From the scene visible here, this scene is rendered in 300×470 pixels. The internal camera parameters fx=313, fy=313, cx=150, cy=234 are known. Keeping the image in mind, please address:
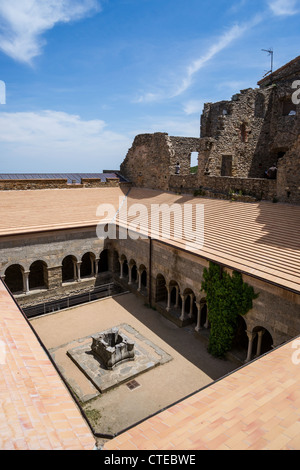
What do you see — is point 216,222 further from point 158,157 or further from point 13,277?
point 13,277

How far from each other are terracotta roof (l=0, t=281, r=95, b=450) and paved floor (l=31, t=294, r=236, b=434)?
335 centimetres

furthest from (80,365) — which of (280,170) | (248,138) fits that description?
(248,138)

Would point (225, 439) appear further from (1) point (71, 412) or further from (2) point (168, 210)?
(2) point (168, 210)

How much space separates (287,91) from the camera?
20.1 m

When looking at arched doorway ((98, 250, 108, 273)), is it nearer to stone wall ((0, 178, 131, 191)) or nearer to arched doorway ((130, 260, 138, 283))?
arched doorway ((130, 260, 138, 283))

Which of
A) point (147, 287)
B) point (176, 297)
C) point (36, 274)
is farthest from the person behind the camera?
point (36, 274)

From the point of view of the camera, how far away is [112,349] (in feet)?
34.1

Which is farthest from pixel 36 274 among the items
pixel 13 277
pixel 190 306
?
pixel 190 306

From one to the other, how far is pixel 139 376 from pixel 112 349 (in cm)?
124

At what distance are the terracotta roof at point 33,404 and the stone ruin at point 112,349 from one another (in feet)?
12.8

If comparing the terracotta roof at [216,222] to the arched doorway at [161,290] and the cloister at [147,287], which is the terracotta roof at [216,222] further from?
the arched doorway at [161,290]

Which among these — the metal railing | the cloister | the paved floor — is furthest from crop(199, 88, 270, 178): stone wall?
the paved floor

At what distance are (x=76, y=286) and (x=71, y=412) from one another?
12559 millimetres

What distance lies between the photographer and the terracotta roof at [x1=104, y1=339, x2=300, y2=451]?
152 inches
